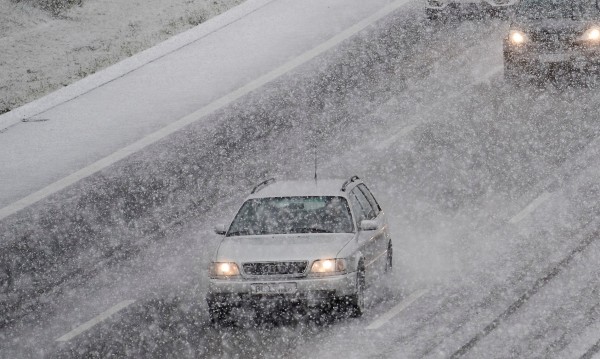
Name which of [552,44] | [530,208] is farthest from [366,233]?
[552,44]

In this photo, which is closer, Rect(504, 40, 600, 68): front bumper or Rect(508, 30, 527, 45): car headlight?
Rect(504, 40, 600, 68): front bumper

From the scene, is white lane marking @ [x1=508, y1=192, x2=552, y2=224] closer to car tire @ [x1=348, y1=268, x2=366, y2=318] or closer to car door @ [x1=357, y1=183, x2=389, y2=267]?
car door @ [x1=357, y1=183, x2=389, y2=267]

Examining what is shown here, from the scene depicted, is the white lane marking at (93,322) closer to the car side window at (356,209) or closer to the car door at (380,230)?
the car side window at (356,209)

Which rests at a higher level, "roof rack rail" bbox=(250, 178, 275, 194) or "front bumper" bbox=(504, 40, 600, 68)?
"roof rack rail" bbox=(250, 178, 275, 194)

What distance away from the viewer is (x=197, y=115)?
23125 mm

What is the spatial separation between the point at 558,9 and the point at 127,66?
823 centimetres

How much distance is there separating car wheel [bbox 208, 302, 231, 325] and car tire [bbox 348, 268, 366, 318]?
49.4 inches

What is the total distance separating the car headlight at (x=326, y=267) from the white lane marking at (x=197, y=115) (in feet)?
22.7

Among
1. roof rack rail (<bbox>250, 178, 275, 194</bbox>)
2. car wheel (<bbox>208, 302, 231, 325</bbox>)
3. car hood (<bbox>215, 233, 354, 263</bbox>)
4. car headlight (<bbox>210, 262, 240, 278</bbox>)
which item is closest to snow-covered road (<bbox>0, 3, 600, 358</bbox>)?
car wheel (<bbox>208, 302, 231, 325</bbox>)

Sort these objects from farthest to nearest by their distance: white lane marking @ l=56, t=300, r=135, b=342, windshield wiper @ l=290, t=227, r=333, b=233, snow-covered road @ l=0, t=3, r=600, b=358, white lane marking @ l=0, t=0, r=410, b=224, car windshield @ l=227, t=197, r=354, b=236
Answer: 1. white lane marking @ l=0, t=0, r=410, b=224
2. car windshield @ l=227, t=197, r=354, b=236
3. windshield wiper @ l=290, t=227, r=333, b=233
4. white lane marking @ l=56, t=300, r=135, b=342
5. snow-covered road @ l=0, t=3, r=600, b=358

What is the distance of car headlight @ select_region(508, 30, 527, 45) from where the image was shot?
24594 mm

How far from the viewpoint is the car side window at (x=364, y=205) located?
15.5 m

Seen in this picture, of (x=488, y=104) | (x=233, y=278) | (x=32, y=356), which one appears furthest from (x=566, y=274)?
(x=488, y=104)

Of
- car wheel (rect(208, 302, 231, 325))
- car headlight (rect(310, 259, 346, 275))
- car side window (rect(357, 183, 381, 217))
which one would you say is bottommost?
car side window (rect(357, 183, 381, 217))
